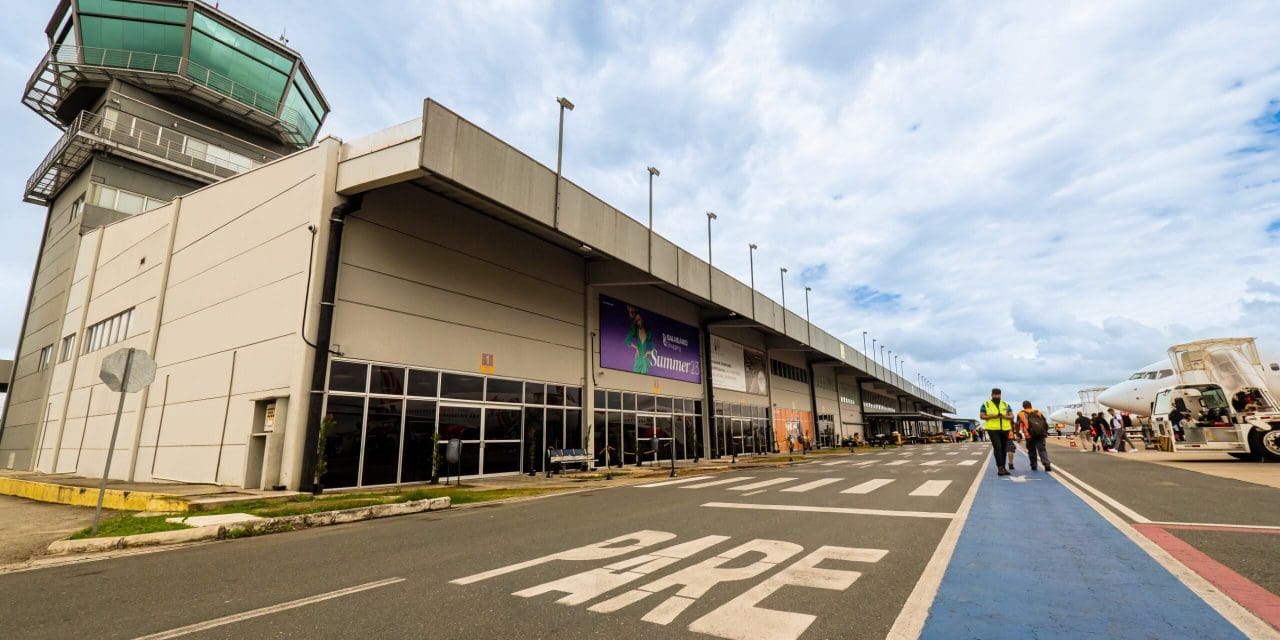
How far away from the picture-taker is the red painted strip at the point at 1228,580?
3.46 metres

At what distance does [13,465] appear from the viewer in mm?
29422

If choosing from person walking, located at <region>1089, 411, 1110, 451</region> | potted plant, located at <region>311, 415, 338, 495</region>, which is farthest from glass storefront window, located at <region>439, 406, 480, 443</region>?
person walking, located at <region>1089, 411, 1110, 451</region>

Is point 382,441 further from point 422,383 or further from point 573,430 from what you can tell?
point 573,430

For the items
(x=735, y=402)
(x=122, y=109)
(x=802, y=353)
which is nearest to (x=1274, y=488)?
(x=735, y=402)

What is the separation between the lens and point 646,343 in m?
26.9

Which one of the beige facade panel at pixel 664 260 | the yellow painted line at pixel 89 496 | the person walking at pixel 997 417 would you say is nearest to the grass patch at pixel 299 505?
the yellow painted line at pixel 89 496

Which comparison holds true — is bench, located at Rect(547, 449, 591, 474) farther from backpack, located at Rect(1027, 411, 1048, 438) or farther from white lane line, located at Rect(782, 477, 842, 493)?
backpack, located at Rect(1027, 411, 1048, 438)

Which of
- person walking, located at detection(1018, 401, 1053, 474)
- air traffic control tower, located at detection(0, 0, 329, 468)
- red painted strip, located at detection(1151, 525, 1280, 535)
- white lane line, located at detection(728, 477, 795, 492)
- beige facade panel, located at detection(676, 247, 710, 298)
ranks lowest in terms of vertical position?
white lane line, located at detection(728, 477, 795, 492)

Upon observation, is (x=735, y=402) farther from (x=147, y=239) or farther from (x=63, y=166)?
(x=63, y=166)

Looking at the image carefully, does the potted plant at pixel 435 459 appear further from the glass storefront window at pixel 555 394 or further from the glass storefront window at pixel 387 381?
the glass storefront window at pixel 555 394

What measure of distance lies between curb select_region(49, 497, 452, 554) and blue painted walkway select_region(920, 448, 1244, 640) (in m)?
8.85

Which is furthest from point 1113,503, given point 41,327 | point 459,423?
point 41,327

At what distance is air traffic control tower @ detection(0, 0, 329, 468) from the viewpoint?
27953 millimetres

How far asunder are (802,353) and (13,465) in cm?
5134
